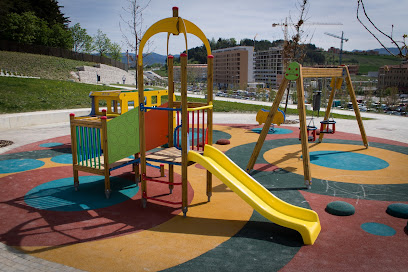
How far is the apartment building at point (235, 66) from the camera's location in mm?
152000

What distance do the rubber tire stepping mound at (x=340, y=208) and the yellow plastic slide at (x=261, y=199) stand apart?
3.38 ft

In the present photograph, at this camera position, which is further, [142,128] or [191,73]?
[191,73]

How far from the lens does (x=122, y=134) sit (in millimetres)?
7020

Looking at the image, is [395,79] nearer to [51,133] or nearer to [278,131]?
[278,131]

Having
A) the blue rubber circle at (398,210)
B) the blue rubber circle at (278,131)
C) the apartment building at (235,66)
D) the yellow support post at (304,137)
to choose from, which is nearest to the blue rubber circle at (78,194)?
the yellow support post at (304,137)

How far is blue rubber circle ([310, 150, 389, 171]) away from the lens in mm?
9258

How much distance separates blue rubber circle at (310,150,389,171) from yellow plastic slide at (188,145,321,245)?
4.31 meters

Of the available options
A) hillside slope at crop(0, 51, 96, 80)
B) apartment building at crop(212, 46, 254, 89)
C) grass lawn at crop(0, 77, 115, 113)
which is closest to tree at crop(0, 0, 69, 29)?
hillside slope at crop(0, 51, 96, 80)

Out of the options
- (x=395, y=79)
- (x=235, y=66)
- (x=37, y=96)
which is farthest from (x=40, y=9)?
(x=395, y=79)

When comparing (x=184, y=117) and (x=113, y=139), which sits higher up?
(x=184, y=117)

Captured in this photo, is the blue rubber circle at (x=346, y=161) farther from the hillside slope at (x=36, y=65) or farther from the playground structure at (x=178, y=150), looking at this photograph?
the hillside slope at (x=36, y=65)

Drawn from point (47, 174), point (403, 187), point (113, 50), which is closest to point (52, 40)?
point (113, 50)

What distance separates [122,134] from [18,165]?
4.32 meters

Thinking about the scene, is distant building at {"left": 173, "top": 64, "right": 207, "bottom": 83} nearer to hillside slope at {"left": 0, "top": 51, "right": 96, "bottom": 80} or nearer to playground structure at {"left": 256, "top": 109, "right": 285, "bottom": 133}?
hillside slope at {"left": 0, "top": 51, "right": 96, "bottom": 80}
